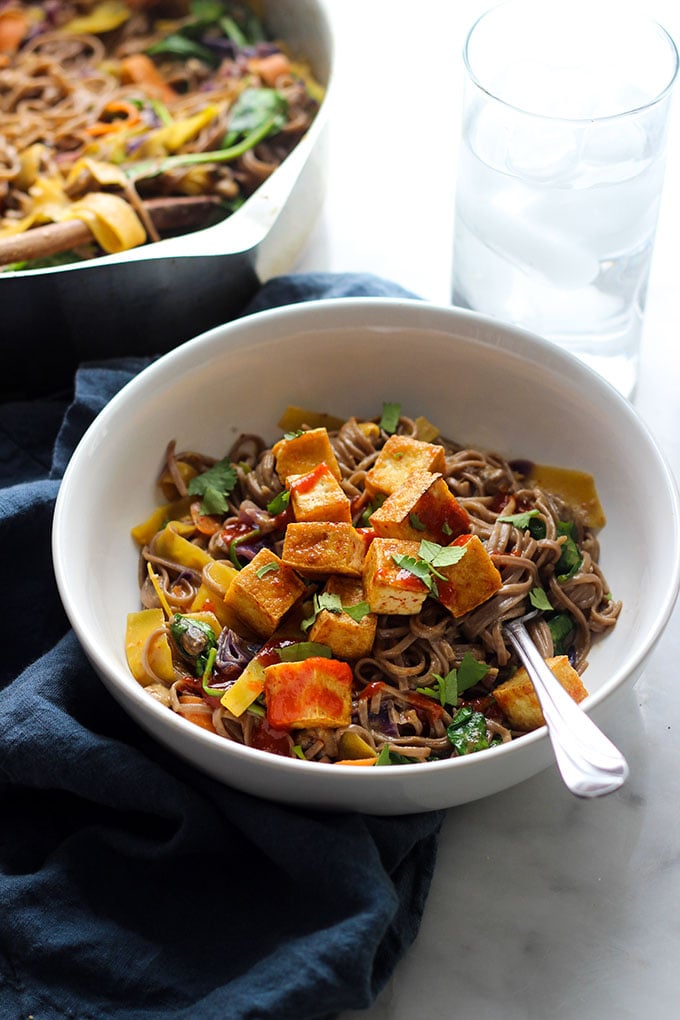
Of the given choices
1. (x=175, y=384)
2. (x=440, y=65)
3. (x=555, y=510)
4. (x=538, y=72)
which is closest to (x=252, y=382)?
(x=175, y=384)

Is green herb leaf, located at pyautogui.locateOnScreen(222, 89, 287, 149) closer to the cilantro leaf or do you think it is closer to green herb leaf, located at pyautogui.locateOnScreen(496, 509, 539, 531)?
the cilantro leaf

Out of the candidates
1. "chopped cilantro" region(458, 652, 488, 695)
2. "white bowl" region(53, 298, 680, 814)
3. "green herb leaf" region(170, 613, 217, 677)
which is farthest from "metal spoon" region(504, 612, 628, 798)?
"green herb leaf" region(170, 613, 217, 677)

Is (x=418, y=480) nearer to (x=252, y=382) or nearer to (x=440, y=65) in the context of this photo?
(x=252, y=382)

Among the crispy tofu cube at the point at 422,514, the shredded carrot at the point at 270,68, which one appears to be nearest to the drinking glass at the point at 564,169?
the crispy tofu cube at the point at 422,514

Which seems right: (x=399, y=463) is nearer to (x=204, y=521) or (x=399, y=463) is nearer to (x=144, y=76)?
(x=204, y=521)

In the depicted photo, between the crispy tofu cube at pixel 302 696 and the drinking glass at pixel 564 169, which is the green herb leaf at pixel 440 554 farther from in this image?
the drinking glass at pixel 564 169
